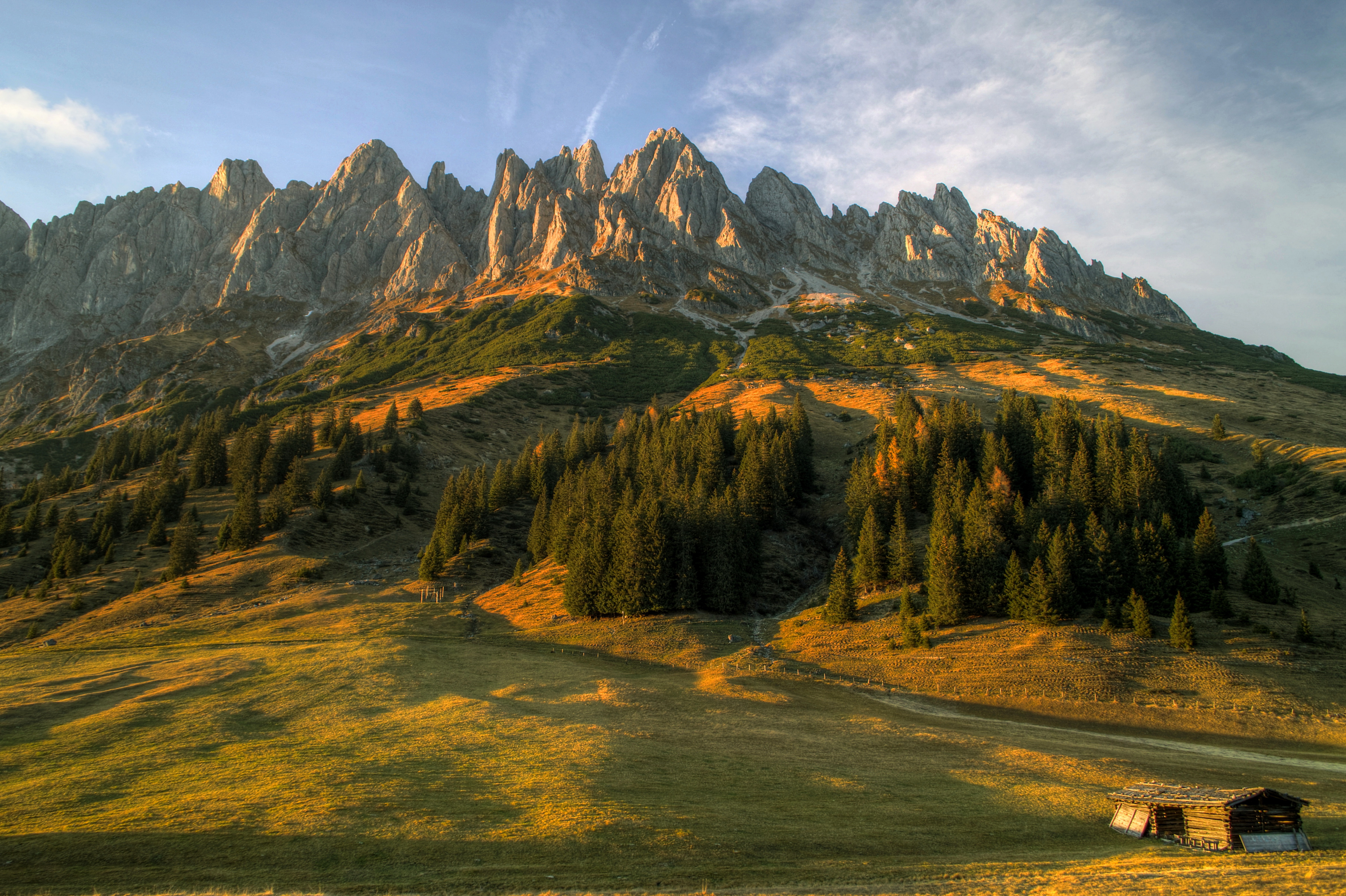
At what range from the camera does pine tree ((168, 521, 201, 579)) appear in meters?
88.1

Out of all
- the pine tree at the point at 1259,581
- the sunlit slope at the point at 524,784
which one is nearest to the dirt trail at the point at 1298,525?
the pine tree at the point at 1259,581

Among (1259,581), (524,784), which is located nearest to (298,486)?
(524,784)

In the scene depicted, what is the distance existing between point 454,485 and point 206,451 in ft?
199

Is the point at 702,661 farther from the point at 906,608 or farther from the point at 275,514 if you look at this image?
the point at 275,514

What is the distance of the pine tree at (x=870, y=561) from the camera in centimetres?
6769

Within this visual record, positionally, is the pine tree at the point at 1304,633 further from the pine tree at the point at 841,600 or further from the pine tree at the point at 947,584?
the pine tree at the point at 841,600

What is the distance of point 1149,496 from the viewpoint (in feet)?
229

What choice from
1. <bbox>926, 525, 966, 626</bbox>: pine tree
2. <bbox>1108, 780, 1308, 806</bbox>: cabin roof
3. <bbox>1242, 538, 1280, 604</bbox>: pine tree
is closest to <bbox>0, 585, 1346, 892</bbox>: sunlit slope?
<bbox>1108, 780, 1308, 806</bbox>: cabin roof

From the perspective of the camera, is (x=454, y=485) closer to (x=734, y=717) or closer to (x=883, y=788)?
(x=734, y=717)

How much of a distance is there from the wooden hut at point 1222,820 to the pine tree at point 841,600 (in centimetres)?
3928

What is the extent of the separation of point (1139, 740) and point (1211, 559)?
85.2ft

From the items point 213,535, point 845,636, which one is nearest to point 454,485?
point 213,535

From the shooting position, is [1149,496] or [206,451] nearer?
[1149,496]

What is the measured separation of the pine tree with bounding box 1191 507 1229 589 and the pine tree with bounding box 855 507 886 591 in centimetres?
2677
